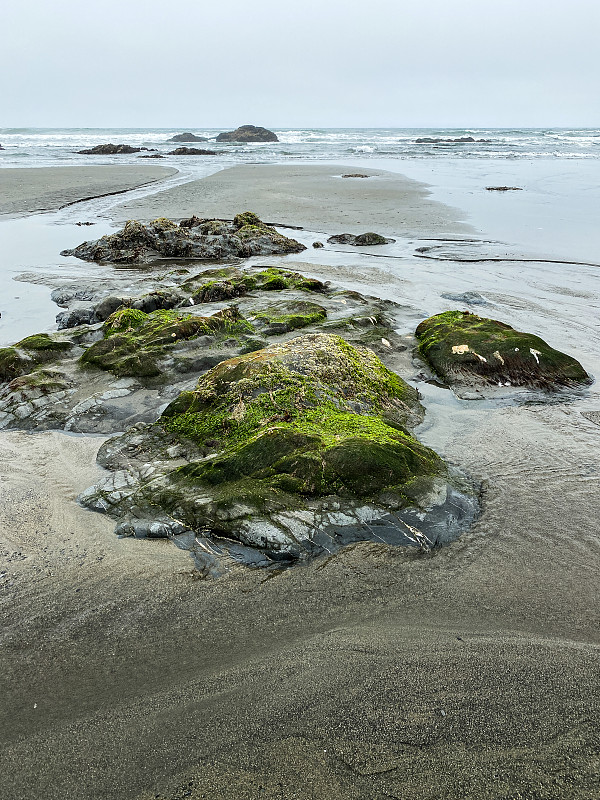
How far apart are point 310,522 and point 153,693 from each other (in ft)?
4.73

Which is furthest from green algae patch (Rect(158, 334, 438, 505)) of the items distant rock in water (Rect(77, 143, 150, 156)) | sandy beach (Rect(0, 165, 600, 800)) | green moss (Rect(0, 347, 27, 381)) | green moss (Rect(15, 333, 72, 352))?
distant rock in water (Rect(77, 143, 150, 156))

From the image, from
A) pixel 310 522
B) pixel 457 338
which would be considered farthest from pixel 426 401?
pixel 310 522

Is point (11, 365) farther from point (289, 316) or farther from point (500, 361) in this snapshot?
point (500, 361)

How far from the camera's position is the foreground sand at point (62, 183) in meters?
20.4

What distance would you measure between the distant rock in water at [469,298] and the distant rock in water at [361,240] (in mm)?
4884

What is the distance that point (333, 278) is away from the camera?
11211mm

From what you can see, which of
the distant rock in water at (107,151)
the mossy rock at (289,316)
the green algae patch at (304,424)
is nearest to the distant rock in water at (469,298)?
the mossy rock at (289,316)

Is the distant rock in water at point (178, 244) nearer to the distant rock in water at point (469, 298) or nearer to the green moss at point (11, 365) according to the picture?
the distant rock in water at point (469, 298)

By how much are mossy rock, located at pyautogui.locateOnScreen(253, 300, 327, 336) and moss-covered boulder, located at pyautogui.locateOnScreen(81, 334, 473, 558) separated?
190 cm

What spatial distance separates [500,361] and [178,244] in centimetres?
950

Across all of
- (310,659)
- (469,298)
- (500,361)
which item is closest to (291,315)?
(500,361)

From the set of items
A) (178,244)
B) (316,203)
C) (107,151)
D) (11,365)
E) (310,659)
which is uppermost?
(107,151)

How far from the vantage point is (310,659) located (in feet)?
9.55

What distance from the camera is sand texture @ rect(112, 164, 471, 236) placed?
16.9 m
